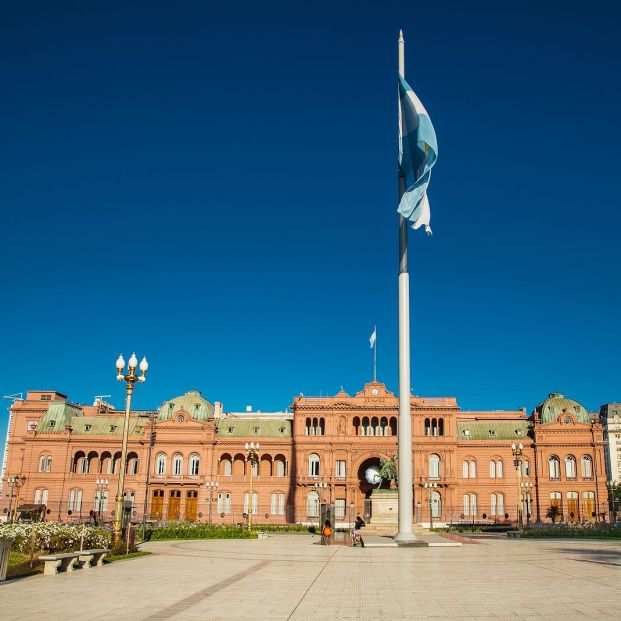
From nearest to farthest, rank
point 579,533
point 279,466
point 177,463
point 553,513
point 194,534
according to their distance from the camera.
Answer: point 194,534, point 579,533, point 553,513, point 177,463, point 279,466

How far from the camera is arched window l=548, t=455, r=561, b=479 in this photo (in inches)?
3484

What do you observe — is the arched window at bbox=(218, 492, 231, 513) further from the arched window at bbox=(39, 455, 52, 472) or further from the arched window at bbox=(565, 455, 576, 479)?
the arched window at bbox=(565, 455, 576, 479)

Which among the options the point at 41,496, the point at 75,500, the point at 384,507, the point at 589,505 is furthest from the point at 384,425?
the point at 41,496

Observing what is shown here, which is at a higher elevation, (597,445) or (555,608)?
(597,445)

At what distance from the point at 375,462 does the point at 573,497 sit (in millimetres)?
25278

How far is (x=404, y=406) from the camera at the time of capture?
36125mm

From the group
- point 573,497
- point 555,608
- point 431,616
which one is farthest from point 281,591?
point 573,497

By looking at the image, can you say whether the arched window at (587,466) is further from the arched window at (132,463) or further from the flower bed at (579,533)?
the arched window at (132,463)

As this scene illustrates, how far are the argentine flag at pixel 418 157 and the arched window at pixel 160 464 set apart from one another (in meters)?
63.4

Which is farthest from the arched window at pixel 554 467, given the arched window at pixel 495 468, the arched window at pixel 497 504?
the arched window at pixel 497 504

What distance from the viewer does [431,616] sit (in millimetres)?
15047

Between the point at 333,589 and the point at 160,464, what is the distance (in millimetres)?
74761

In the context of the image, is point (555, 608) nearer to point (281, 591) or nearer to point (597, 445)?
point (281, 591)

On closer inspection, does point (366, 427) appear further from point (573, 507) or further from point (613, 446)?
point (613, 446)
